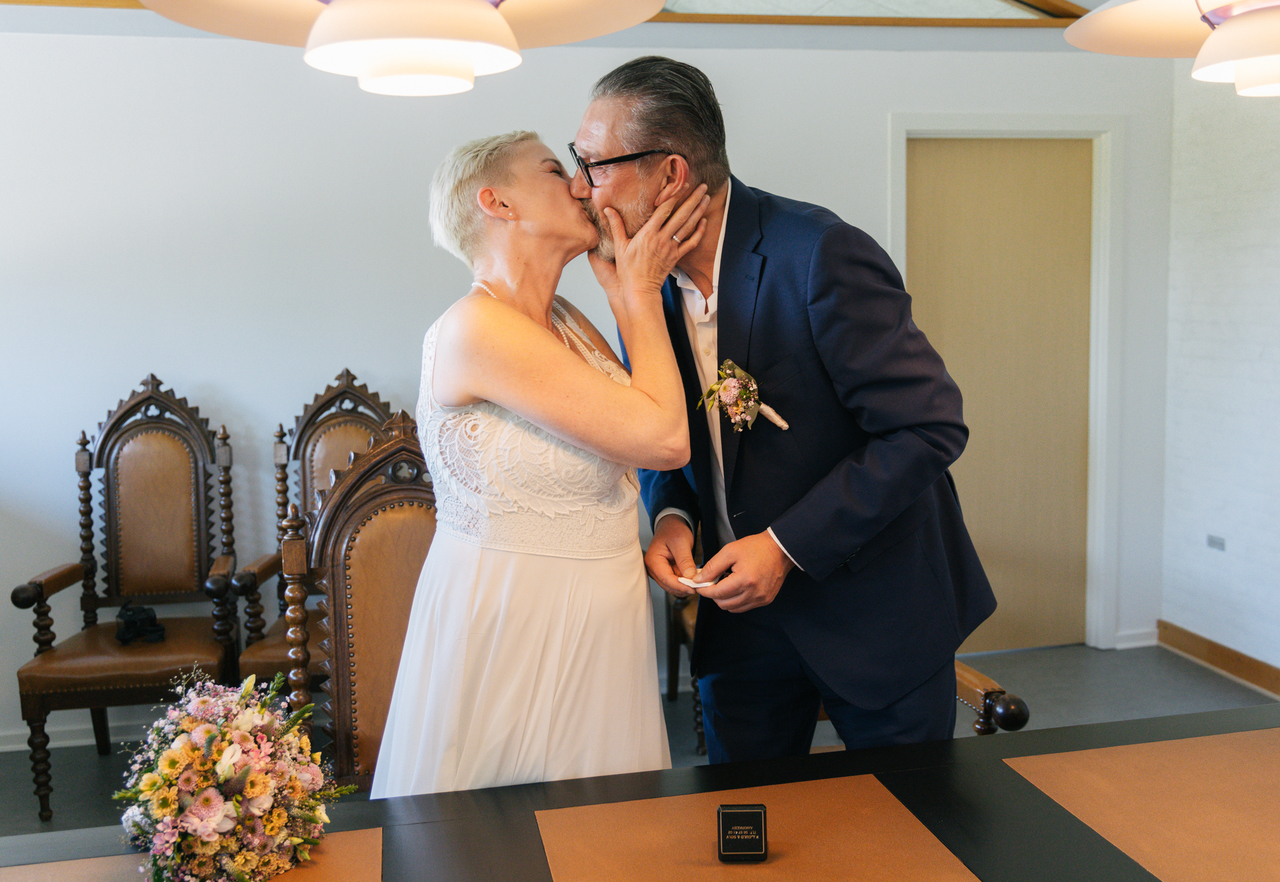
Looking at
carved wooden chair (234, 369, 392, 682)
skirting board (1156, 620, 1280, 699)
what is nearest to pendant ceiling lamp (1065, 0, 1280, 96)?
carved wooden chair (234, 369, 392, 682)

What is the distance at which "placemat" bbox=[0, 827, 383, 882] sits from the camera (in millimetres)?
1143

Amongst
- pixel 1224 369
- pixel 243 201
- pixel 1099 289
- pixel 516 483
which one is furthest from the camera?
pixel 1099 289

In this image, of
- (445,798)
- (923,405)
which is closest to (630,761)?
(445,798)

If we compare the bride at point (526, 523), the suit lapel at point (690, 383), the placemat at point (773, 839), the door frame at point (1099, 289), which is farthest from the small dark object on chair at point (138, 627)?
the door frame at point (1099, 289)

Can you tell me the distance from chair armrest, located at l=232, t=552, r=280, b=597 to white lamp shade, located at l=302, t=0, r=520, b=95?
8.06 feet

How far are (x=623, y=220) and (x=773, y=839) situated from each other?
1102mm

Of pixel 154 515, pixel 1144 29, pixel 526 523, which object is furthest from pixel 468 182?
pixel 154 515

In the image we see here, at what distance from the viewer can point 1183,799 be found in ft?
4.26

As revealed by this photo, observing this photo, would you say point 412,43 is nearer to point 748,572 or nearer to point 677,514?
point 748,572

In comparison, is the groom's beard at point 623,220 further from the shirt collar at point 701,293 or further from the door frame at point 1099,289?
the door frame at point 1099,289

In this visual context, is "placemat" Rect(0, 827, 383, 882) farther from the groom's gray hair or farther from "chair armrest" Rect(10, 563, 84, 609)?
"chair armrest" Rect(10, 563, 84, 609)

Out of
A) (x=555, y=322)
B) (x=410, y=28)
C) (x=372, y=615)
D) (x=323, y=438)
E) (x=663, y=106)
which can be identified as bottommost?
(x=372, y=615)

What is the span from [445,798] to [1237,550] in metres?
4.14

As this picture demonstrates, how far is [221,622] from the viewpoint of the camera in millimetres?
3365
